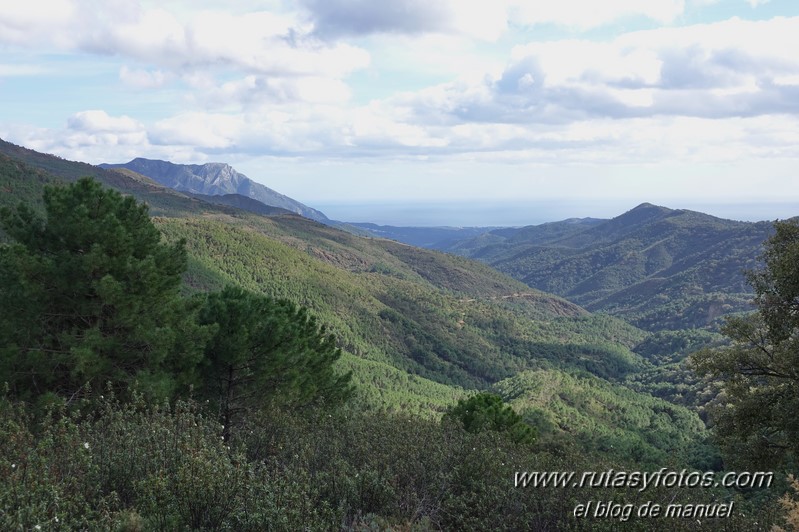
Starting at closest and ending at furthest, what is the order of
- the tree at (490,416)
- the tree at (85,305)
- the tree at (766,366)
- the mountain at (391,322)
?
the tree at (766,366) → the tree at (85,305) → the tree at (490,416) → the mountain at (391,322)

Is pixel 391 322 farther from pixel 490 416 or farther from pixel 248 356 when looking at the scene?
pixel 248 356

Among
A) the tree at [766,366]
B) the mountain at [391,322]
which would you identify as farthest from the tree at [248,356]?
the mountain at [391,322]

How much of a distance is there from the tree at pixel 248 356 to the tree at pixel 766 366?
38.4ft

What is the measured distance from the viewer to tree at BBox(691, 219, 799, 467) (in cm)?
1114

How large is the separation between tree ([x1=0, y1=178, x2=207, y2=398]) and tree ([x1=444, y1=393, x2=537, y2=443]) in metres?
11.2

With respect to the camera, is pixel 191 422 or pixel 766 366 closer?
pixel 191 422

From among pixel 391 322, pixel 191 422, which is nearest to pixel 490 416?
pixel 191 422

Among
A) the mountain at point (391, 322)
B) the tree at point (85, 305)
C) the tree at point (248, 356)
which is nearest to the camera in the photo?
the tree at point (85, 305)

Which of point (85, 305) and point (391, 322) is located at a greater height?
point (85, 305)

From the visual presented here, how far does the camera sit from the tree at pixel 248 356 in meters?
16.3

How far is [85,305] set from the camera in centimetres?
1375

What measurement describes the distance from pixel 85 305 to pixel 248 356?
4.78 meters

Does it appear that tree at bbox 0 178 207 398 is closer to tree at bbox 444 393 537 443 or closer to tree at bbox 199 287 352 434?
tree at bbox 199 287 352 434

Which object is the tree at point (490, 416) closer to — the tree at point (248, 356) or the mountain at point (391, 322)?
the tree at point (248, 356)
